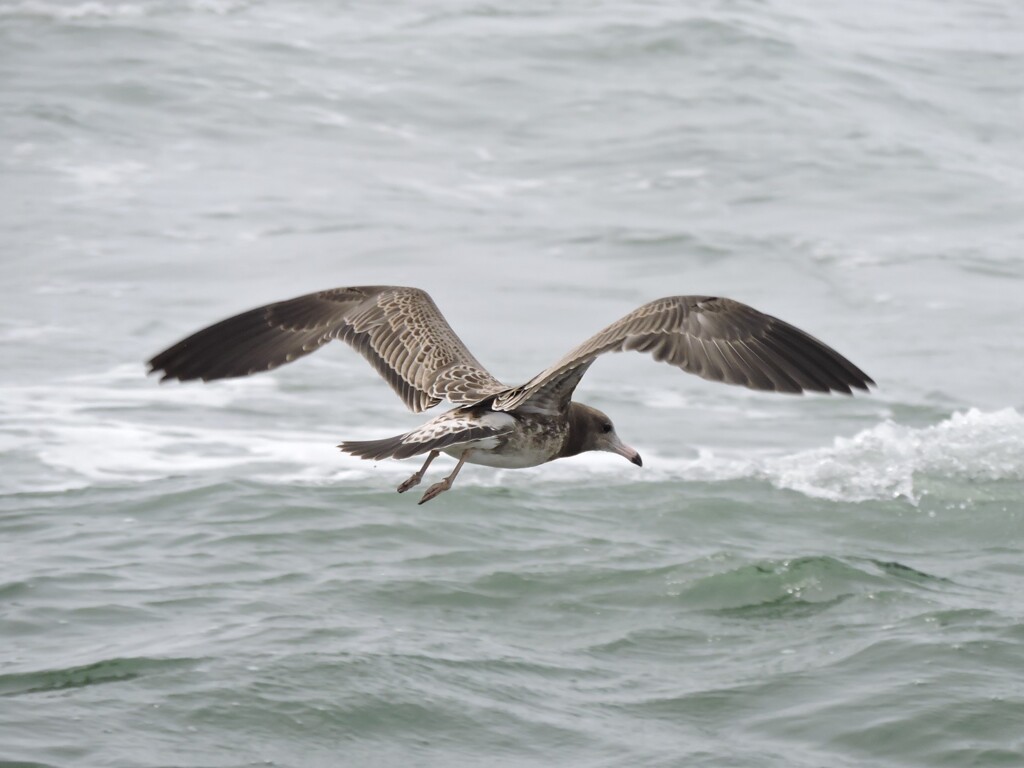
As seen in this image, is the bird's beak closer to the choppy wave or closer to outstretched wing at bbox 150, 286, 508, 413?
outstretched wing at bbox 150, 286, 508, 413

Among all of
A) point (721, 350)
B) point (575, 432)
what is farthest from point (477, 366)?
point (721, 350)

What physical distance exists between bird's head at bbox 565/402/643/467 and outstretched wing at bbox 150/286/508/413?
0.41 metres

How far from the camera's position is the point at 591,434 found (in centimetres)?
721

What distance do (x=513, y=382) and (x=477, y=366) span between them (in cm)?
487

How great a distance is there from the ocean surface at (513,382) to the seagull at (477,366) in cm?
126

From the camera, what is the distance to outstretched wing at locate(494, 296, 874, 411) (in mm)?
6453

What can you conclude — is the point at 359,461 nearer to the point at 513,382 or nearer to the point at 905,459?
the point at 513,382

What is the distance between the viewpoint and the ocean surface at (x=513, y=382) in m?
7.45

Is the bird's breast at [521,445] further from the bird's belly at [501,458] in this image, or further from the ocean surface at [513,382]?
the ocean surface at [513,382]

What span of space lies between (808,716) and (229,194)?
11.4m

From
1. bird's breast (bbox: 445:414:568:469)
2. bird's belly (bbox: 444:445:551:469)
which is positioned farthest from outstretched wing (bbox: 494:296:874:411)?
bird's belly (bbox: 444:445:551:469)

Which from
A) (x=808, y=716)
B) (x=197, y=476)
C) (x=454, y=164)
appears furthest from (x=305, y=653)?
(x=454, y=164)

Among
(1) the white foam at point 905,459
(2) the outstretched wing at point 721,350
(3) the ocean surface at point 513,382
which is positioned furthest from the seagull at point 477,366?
(1) the white foam at point 905,459

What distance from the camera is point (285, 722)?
23.6ft
